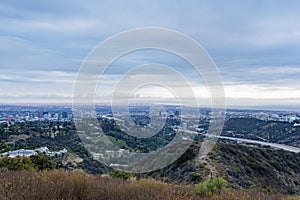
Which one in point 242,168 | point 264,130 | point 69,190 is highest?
point 69,190

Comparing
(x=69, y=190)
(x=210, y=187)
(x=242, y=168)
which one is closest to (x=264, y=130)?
(x=242, y=168)

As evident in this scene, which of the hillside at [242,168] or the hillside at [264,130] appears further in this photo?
the hillside at [264,130]

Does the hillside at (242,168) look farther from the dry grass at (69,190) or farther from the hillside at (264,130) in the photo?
the hillside at (264,130)

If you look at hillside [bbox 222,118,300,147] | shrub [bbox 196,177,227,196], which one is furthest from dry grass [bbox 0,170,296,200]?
hillside [bbox 222,118,300,147]

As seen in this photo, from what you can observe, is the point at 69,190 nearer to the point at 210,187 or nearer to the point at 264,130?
the point at 210,187

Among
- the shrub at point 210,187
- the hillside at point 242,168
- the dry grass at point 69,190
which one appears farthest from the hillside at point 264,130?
the dry grass at point 69,190

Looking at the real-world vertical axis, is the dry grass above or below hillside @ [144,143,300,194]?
above

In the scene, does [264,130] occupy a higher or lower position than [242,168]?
higher

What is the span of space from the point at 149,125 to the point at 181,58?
126 inches

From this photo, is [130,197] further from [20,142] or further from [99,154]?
[20,142]

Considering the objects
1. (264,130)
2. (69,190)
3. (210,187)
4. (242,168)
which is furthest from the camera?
(264,130)

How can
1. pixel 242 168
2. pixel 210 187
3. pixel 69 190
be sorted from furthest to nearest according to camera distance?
1. pixel 242 168
2. pixel 210 187
3. pixel 69 190

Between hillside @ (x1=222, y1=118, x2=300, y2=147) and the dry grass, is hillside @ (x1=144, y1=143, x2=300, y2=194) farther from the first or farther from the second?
hillside @ (x1=222, y1=118, x2=300, y2=147)

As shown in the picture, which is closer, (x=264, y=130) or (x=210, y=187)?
(x=210, y=187)
